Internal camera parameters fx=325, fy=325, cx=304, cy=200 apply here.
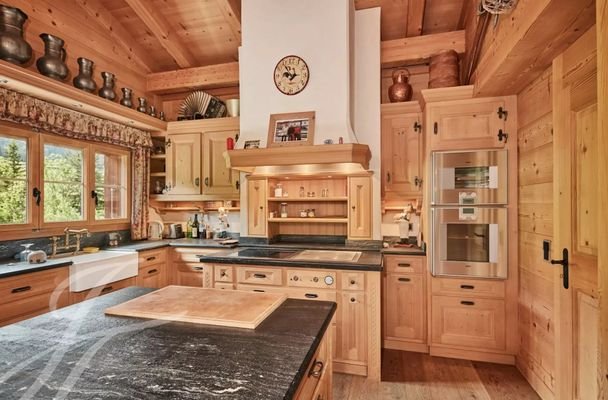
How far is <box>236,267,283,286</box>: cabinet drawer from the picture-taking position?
261 centimetres

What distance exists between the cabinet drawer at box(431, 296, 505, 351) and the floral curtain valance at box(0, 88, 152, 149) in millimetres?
3620

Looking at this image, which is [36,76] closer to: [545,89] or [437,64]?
[437,64]

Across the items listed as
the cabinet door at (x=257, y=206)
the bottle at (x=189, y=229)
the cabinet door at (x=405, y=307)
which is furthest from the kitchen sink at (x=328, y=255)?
the bottle at (x=189, y=229)

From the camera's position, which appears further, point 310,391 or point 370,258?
point 370,258

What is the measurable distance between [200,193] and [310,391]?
122 inches

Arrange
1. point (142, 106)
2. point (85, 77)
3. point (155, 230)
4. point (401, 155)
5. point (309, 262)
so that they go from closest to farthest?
1. point (309, 262)
2. point (85, 77)
3. point (401, 155)
4. point (142, 106)
5. point (155, 230)

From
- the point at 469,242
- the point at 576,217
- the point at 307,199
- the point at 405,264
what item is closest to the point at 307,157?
the point at 307,199

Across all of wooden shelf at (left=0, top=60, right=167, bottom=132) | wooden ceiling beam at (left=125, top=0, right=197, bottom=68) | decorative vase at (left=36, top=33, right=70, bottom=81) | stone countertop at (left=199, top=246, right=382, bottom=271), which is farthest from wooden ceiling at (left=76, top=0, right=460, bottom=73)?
stone countertop at (left=199, top=246, right=382, bottom=271)

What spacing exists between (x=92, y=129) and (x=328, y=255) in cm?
270

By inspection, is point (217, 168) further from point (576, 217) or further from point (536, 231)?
point (576, 217)

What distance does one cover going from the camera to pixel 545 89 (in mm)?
2160

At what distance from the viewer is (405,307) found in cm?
292

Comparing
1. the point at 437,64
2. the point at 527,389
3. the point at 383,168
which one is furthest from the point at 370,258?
the point at 437,64

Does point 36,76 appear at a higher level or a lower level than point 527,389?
higher
